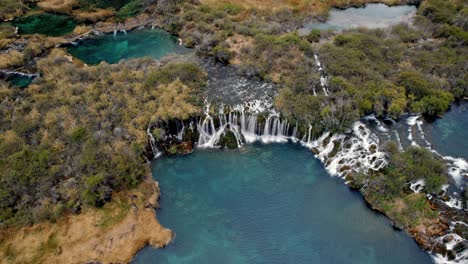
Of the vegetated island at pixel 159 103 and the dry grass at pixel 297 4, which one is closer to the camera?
the vegetated island at pixel 159 103

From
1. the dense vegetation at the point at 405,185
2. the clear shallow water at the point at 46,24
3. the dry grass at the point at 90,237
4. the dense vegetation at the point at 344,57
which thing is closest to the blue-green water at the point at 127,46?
the dense vegetation at the point at 344,57

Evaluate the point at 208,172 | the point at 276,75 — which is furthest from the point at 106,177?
the point at 276,75

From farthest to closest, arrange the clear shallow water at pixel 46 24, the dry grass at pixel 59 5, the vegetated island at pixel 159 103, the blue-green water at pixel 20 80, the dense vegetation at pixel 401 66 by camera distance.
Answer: the dry grass at pixel 59 5 → the clear shallow water at pixel 46 24 → the blue-green water at pixel 20 80 → the dense vegetation at pixel 401 66 → the vegetated island at pixel 159 103

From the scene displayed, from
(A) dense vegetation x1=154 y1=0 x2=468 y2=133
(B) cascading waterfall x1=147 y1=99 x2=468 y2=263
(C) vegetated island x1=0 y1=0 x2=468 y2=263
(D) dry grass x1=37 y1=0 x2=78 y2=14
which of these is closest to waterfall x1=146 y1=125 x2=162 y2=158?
(B) cascading waterfall x1=147 y1=99 x2=468 y2=263

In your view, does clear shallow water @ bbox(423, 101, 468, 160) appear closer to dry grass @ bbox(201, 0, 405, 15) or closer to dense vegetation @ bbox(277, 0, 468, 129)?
dense vegetation @ bbox(277, 0, 468, 129)

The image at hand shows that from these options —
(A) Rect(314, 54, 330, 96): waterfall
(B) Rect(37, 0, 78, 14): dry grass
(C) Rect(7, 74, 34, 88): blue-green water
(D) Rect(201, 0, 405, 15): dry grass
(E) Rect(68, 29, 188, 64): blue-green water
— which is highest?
(D) Rect(201, 0, 405, 15): dry grass

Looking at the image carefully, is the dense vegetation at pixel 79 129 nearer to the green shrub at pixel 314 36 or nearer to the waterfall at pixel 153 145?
the waterfall at pixel 153 145
